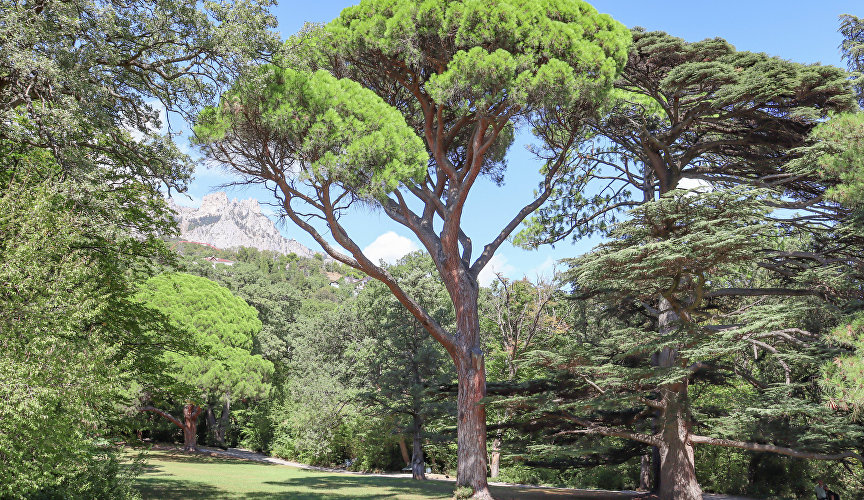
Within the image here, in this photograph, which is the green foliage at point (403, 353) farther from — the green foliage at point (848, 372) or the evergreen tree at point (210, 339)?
the green foliage at point (848, 372)

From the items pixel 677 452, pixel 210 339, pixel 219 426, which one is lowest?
pixel 219 426

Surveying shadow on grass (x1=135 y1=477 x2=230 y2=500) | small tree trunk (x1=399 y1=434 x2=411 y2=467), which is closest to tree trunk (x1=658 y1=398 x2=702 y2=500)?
shadow on grass (x1=135 y1=477 x2=230 y2=500)

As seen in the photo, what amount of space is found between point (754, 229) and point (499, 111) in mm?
5600

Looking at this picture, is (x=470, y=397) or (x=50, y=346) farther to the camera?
(x=470, y=397)

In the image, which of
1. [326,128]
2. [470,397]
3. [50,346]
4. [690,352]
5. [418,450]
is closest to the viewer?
[50,346]

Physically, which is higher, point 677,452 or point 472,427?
point 472,427

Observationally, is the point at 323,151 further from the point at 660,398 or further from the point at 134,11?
the point at 660,398

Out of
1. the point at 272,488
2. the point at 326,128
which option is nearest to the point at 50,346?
the point at 326,128

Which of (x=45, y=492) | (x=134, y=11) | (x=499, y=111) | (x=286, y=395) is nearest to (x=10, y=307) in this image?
(x=45, y=492)

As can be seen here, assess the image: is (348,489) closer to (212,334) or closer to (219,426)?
(212,334)

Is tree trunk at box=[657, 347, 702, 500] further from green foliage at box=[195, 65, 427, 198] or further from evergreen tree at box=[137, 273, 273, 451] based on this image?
evergreen tree at box=[137, 273, 273, 451]

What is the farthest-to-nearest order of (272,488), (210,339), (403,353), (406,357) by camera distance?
(210,339) → (403,353) → (406,357) → (272,488)

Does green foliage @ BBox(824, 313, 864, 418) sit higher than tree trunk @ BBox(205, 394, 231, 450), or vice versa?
green foliage @ BBox(824, 313, 864, 418)

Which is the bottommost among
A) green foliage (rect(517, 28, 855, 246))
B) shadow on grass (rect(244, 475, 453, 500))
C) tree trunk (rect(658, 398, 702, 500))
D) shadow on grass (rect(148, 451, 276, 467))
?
shadow on grass (rect(148, 451, 276, 467))
